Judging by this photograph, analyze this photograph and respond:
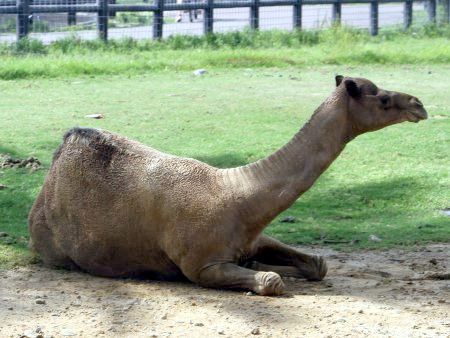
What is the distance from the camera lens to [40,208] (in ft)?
24.5

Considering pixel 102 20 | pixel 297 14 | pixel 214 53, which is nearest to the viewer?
pixel 214 53

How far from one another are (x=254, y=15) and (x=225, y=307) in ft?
52.6

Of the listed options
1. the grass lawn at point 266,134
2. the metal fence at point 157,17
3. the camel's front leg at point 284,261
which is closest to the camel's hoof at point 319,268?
the camel's front leg at point 284,261

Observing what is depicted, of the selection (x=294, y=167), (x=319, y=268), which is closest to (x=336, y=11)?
(x=319, y=268)

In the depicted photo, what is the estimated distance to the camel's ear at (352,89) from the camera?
652 centimetres

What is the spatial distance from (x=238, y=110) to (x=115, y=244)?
6.36 meters

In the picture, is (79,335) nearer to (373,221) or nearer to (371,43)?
(373,221)

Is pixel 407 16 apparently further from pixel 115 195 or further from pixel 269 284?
pixel 269 284

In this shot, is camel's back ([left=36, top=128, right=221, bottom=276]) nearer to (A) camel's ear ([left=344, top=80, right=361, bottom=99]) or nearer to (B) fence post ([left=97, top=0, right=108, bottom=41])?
(A) camel's ear ([left=344, top=80, right=361, bottom=99])

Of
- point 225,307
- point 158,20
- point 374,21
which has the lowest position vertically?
point 225,307

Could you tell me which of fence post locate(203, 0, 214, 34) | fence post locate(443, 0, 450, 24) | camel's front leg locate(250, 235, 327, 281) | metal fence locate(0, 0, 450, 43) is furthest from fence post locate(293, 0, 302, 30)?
camel's front leg locate(250, 235, 327, 281)

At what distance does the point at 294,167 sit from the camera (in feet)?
21.6

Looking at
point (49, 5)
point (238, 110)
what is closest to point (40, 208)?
point (238, 110)

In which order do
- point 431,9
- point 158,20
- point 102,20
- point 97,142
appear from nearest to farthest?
point 97,142 < point 102,20 < point 158,20 < point 431,9
